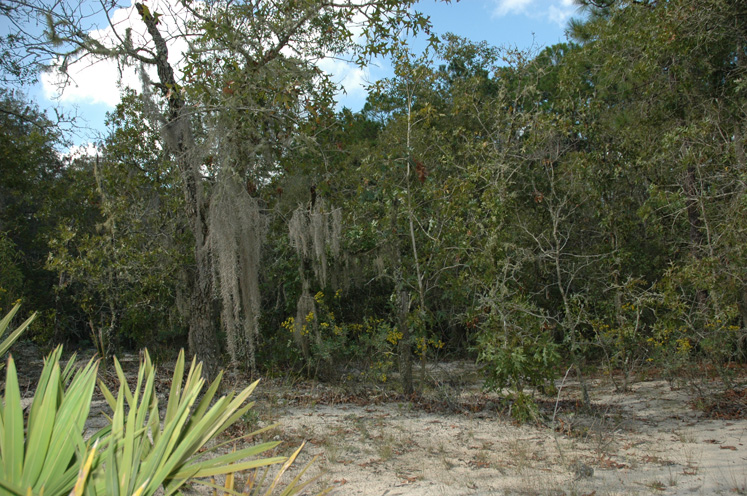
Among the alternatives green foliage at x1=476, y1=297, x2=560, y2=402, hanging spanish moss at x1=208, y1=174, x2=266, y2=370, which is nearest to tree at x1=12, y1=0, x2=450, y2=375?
hanging spanish moss at x1=208, y1=174, x2=266, y2=370

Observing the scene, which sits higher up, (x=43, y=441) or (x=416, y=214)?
(x=416, y=214)

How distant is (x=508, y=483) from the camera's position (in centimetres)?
404

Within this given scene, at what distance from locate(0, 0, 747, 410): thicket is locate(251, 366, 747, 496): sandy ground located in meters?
0.71

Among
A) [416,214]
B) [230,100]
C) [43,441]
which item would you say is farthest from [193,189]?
[43,441]

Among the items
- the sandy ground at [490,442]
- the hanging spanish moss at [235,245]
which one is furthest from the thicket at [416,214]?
the sandy ground at [490,442]

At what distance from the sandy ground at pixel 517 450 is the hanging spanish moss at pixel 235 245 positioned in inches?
50.0

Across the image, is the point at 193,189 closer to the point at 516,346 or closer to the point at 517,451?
the point at 516,346

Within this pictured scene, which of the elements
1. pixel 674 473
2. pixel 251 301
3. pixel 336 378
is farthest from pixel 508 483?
pixel 336 378

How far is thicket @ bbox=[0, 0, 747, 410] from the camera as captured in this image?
554 centimetres

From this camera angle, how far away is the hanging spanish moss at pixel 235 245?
4.82m

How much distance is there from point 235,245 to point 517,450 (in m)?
3.13

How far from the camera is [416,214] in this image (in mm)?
7426

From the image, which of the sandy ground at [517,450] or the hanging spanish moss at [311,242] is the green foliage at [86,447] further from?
the hanging spanish moss at [311,242]

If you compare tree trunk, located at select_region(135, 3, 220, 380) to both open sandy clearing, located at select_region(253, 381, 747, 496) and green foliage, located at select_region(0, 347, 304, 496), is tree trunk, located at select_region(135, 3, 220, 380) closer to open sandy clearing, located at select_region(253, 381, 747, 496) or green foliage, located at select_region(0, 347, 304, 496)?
open sandy clearing, located at select_region(253, 381, 747, 496)
